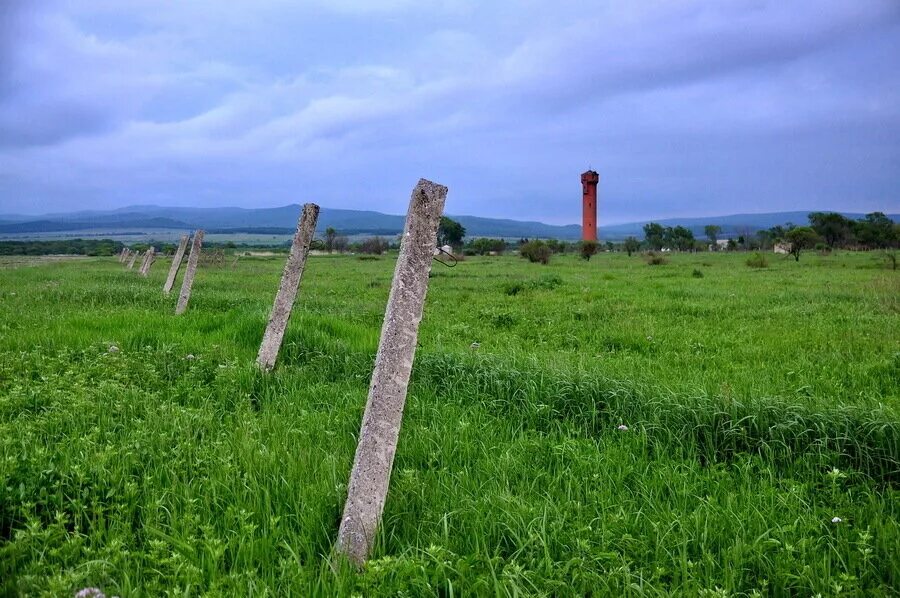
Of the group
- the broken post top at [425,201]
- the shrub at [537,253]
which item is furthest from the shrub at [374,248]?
the broken post top at [425,201]

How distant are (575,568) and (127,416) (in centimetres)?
432

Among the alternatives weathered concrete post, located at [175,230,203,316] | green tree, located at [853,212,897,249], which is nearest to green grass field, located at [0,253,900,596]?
weathered concrete post, located at [175,230,203,316]

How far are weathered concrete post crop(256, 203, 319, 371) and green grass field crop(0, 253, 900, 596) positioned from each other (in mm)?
441

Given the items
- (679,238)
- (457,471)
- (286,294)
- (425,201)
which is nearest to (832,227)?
(679,238)

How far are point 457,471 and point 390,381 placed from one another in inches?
47.1

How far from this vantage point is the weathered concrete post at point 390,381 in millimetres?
3479

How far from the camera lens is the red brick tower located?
459 ft

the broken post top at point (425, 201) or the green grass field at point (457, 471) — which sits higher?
the broken post top at point (425, 201)

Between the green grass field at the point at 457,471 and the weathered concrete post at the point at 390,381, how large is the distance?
21 centimetres

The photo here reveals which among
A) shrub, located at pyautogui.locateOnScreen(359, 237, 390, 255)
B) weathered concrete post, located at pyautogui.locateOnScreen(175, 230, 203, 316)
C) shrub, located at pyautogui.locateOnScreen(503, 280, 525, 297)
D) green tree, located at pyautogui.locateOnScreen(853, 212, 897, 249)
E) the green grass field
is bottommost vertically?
the green grass field

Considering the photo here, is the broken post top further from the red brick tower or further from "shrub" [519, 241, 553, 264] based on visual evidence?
the red brick tower

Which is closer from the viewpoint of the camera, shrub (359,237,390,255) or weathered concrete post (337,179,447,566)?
weathered concrete post (337,179,447,566)

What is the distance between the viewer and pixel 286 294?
7.74 m

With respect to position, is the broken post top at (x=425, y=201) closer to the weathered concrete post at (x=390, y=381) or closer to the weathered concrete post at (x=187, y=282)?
the weathered concrete post at (x=390, y=381)
